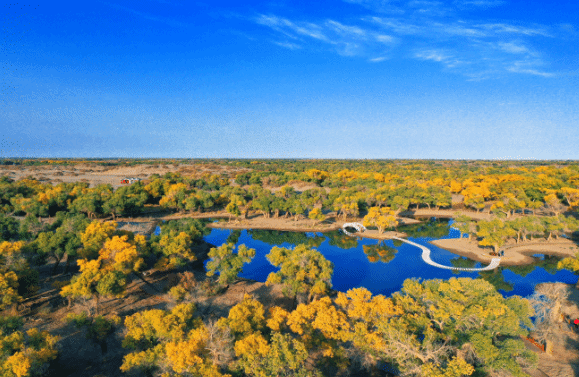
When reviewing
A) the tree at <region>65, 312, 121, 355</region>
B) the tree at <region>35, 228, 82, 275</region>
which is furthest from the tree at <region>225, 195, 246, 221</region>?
the tree at <region>65, 312, 121, 355</region>

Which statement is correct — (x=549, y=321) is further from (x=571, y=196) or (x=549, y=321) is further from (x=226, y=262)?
(x=571, y=196)

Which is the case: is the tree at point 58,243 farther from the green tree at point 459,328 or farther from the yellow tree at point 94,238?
the green tree at point 459,328

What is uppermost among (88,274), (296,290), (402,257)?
(88,274)

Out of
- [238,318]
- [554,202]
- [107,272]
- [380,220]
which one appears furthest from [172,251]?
[554,202]

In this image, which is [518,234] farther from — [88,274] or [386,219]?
[88,274]

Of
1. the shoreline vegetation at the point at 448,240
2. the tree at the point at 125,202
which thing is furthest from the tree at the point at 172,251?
the tree at the point at 125,202

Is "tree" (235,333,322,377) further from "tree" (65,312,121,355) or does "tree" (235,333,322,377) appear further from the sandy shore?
the sandy shore

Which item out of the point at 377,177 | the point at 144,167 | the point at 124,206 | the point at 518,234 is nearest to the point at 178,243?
the point at 124,206
